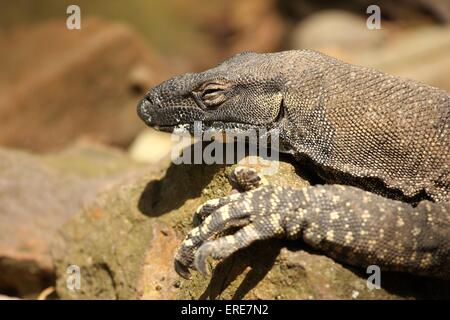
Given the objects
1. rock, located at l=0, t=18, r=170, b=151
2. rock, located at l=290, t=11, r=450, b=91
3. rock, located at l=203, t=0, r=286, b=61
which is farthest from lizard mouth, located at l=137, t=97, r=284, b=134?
rock, located at l=203, t=0, r=286, b=61

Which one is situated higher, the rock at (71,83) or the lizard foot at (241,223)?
the rock at (71,83)

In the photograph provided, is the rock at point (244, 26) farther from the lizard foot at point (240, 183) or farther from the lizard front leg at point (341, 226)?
the lizard front leg at point (341, 226)

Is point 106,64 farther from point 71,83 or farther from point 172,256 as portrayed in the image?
point 172,256

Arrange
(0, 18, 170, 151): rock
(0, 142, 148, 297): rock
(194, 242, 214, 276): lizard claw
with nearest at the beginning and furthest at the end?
(194, 242, 214, 276): lizard claw
(0, 142, 148, 297): rock
(0, 18, 170, 151): rock

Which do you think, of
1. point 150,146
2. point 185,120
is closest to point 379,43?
point 150,146

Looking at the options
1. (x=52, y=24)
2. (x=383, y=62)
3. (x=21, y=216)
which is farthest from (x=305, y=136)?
(x=52, y=24)

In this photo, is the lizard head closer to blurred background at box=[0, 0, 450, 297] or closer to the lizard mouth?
the lizard mouth

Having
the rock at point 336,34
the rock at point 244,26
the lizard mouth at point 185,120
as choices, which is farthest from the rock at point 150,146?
the lizard mouth at point 185,120
